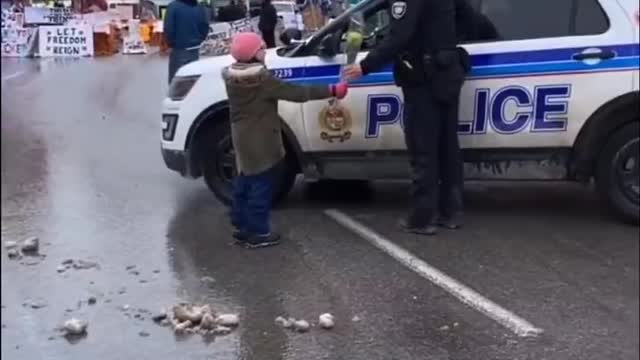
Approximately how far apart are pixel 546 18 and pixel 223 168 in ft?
8.35

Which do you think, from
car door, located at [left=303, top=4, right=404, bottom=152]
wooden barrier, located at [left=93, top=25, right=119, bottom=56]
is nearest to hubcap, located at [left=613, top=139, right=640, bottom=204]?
car door, located at [left=303, top=4, right=404, bottom=152]

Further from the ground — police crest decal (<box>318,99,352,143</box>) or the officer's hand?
the officer's hand

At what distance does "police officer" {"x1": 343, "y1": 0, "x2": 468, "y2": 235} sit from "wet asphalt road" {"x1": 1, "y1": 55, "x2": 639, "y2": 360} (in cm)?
33

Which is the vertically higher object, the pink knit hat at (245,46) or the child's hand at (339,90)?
the pink knit hat at (245,46)

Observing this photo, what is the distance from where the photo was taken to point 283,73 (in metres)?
7.35

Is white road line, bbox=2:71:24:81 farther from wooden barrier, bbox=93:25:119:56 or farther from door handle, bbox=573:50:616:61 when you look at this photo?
door handle, bbox=573:50:616:61

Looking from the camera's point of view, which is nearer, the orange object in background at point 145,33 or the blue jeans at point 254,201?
the orange object in background at point 145,33

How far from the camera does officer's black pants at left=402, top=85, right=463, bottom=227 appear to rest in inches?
265

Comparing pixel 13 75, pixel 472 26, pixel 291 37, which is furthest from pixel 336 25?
pixel 13 75

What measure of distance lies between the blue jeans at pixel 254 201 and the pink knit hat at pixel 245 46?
0.77 metres

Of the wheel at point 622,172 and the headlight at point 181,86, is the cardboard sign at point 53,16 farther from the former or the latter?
the wheel at point 622,172

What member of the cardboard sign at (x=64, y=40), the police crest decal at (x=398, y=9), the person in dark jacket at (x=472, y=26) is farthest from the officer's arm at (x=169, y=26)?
the person in dark jacket at (x=472, y=26)

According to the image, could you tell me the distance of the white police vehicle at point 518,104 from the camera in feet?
22.6

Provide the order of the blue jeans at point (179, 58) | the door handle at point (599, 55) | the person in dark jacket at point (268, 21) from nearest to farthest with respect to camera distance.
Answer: the person in dark jacket at point (268, 21) < the door handle at point (599, 55) < the blue jeans at point (179, 58)
